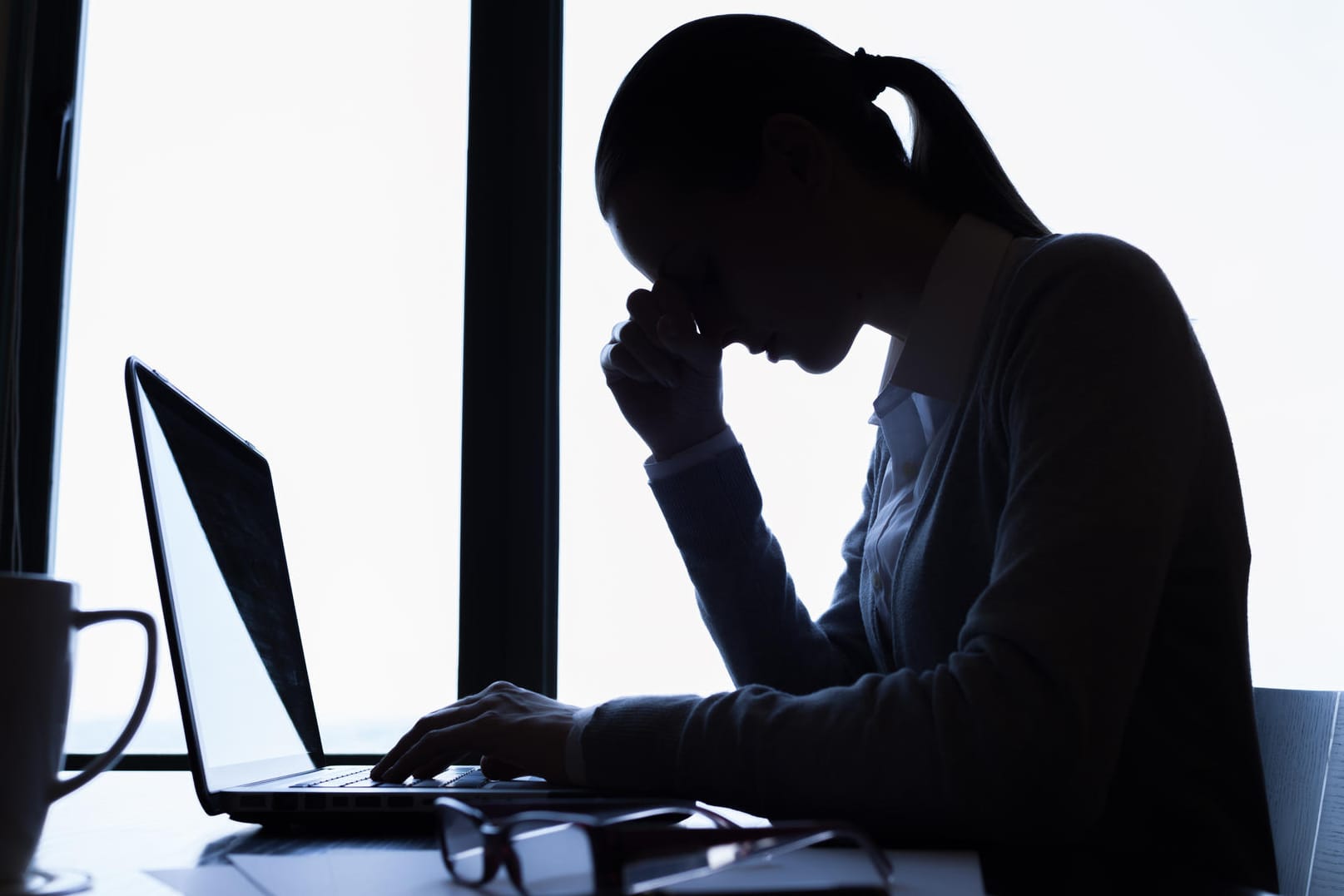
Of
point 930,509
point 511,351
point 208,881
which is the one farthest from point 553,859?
point 511,351

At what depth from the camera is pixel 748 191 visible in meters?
0.96

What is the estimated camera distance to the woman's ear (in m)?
0.94

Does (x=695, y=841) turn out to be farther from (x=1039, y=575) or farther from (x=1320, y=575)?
(x=1320, y=575)

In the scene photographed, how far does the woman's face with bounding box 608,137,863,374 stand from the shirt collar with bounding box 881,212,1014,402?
3.8 inches

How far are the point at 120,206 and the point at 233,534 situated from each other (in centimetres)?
124

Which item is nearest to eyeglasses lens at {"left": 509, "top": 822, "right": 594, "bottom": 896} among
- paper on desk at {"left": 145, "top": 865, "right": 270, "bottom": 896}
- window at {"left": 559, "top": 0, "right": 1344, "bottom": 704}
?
paper on desk at {"left": 145, "top": 865, "right": 270, "bottom": 896}

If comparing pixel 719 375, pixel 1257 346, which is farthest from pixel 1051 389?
pixel 1257 346

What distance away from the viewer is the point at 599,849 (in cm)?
41

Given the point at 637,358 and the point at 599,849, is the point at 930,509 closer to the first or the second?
the point at 637,358

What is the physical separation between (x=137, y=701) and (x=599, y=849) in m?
0.28

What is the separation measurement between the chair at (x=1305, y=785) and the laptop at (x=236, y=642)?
0.50 m

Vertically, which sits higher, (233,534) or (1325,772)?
(233,534)

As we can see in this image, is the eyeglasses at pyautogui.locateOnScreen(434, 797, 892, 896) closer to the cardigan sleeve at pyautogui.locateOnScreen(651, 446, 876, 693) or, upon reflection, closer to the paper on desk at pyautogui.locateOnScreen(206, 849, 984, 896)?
the paper on desk at pyautogui.locateOnScreen(206, 849, 984, 896)

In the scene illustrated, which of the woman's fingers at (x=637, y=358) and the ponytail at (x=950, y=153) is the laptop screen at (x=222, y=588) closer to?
the woman's fingers at (x=637, y=358)
